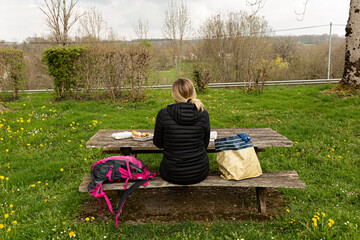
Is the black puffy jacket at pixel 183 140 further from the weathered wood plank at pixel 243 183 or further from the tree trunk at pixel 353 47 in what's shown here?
the tree trunk at pixel 353 47

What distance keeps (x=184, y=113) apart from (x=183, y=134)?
0.81ft

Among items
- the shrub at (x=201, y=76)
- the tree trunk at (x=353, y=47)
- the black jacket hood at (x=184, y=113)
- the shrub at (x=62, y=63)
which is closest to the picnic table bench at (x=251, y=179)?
the black jacket hood at (x=184, y=113)

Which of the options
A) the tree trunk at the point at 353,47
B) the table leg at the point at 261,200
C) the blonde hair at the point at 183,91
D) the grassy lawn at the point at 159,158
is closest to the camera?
the grassy lawn at the point at 159,158

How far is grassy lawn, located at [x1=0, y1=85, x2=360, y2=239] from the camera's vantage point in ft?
9.05

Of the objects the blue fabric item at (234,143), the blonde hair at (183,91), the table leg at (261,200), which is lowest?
the table leg at (261,200)

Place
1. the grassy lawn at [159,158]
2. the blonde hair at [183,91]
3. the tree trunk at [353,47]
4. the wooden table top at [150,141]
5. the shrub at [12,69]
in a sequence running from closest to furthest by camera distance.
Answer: the grassy lawn at [159,158] → the blonde hair at [183,91] → the wooden table top at [150,141] → the tree trunk at [353,47] → the shrub at [12,69]

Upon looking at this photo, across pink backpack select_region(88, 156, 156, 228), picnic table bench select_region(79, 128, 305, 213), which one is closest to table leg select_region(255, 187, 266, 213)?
picnic table bench select_region(79, 128, 305, 213)

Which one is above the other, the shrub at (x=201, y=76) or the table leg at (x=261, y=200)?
the shrub at (x=201, y=76)

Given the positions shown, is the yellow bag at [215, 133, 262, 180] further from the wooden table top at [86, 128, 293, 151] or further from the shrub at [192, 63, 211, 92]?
the shrub at [192, 63, 211, 92]

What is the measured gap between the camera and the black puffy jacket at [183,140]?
9.21ft

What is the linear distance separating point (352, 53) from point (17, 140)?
1044 centimetres

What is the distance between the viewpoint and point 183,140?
9.36 feet

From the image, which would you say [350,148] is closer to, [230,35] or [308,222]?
[308,222]

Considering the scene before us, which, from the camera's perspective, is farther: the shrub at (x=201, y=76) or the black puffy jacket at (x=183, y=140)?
the shrub at (x=201, y=76)
